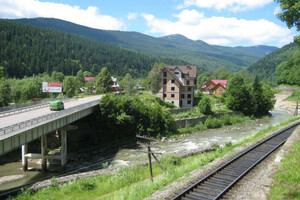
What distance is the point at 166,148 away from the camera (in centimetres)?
3981

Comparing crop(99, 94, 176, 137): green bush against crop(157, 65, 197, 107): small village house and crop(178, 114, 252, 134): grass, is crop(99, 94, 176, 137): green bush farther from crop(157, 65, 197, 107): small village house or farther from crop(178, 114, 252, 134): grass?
crop(157, 65, 197, 107): small village house

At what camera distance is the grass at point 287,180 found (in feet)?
42.3

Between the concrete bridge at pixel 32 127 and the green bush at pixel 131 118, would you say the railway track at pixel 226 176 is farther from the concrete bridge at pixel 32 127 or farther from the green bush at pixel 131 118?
the green bush at pixel 131 118

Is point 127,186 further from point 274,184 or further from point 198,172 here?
point 274,184

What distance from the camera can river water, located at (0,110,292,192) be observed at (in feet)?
97.2

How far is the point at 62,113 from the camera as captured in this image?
102 ft

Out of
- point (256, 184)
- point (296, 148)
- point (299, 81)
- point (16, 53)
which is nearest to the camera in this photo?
point (256, 184)

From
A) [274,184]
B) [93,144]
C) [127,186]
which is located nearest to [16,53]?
[93,144]

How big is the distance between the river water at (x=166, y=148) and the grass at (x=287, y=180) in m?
8.95

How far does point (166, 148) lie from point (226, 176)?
22.3 m

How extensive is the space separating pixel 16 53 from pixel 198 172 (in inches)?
6093

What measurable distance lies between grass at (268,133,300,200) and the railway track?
2.56 m

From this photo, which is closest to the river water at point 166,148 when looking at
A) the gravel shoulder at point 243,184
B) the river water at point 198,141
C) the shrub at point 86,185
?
the river water at point 198,141

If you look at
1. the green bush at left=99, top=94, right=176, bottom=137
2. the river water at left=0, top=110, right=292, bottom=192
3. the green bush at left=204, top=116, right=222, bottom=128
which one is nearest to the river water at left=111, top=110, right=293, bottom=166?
the river water at left=0, top=110, right=292, bottom=192
